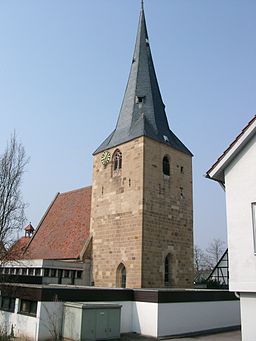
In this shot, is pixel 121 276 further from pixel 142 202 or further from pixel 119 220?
pixel 142 202

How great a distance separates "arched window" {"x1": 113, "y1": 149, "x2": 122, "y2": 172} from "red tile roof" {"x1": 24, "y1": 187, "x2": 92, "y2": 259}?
4893mm

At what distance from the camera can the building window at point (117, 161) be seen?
25.0m

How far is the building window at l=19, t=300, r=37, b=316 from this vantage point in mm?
14709

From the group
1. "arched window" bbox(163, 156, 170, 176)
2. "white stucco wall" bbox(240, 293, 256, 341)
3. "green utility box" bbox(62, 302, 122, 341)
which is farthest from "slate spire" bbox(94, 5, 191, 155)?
"white stucco wall" bbox(240, 293, 256, 341)

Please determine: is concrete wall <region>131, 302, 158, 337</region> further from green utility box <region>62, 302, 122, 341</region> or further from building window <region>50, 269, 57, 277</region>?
building window <region>50, 269, 57, 277</region>

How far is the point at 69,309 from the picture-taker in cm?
1443

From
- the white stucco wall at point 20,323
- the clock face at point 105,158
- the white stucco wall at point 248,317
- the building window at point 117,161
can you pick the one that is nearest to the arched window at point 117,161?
the building window at point 117,161

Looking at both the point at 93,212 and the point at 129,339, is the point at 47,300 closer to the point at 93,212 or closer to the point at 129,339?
the point at 129,339

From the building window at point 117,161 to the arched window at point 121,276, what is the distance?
6122mm

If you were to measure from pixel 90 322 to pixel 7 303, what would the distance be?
189 inches

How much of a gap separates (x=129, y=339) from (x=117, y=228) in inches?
358

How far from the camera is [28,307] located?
15.1m

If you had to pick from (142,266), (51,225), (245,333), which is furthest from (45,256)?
(245,333)

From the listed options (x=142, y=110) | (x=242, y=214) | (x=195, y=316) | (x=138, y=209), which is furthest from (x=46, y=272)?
(x=242, y=214)
